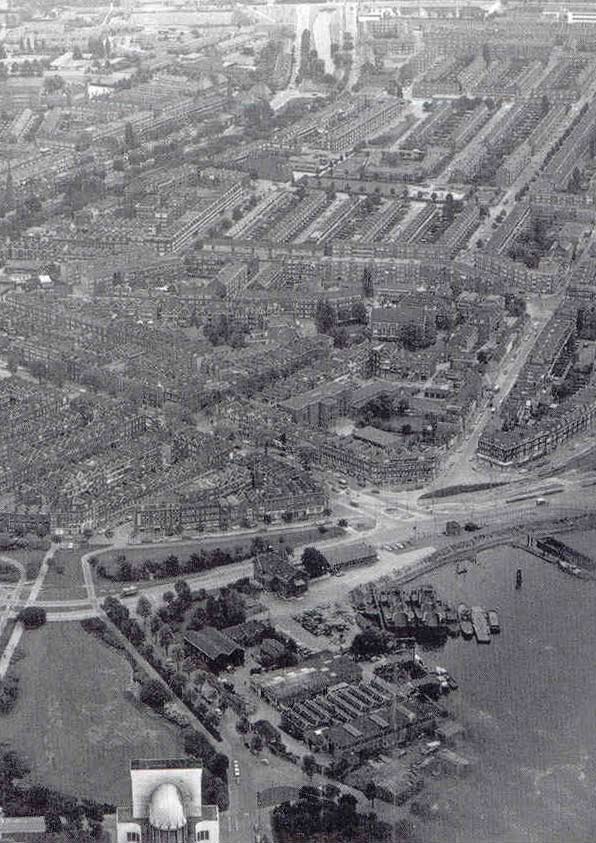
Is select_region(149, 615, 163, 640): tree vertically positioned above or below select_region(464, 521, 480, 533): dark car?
above

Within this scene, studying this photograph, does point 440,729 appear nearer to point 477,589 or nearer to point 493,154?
point 477,589

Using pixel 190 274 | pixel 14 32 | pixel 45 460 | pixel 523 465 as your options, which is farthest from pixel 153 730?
pixel 14 32

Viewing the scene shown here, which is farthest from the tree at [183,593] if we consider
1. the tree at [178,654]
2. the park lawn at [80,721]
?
the park lawn at [80,721]

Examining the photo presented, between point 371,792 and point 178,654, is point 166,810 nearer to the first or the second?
point 371,792

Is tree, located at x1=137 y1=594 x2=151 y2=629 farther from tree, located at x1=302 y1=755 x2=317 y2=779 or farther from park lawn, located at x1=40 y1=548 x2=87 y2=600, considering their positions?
tree, located at x1=302 y1=755 x2=317 y2=779

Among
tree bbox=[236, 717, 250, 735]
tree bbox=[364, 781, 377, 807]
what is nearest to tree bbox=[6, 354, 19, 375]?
tree bbox=[236, 717, 250, 735]

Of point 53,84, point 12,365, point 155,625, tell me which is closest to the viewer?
point 155,625

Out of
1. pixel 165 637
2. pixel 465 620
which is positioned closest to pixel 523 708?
pixel 465 620
